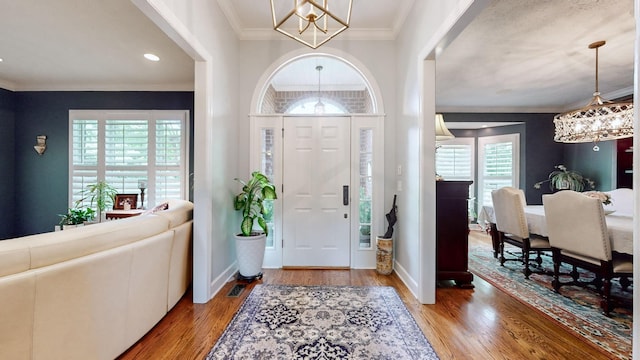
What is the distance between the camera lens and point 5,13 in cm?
252

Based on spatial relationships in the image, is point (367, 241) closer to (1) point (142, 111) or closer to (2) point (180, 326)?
(2) point (180, 326)

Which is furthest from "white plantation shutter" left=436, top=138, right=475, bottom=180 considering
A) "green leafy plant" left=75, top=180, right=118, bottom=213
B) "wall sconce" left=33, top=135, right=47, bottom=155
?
"wall sconce" left=33, top=135, right=47, bottom=155

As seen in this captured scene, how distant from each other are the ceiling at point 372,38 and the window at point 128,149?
21.2 inches

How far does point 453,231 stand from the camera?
281cm

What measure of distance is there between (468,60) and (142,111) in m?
5.24

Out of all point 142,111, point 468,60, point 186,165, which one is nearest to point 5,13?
point 142,111

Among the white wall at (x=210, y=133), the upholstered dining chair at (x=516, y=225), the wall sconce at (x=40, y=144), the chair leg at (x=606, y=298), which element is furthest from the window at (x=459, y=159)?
the wall sconce at (x=40, y=144)

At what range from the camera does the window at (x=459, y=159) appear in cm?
661

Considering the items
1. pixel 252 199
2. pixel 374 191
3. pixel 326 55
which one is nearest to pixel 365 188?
pixel 374 191

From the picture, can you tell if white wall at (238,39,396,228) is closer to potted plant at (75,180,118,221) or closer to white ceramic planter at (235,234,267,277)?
white ceramic planter at (235,234,267,277)

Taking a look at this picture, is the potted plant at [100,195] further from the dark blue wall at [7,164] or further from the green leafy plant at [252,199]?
the green leafy plant at [252,199]

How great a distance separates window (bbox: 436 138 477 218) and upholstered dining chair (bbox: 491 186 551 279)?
3151 millimetres

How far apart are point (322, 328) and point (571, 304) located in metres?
2.43

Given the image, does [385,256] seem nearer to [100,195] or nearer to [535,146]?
[100,195]
